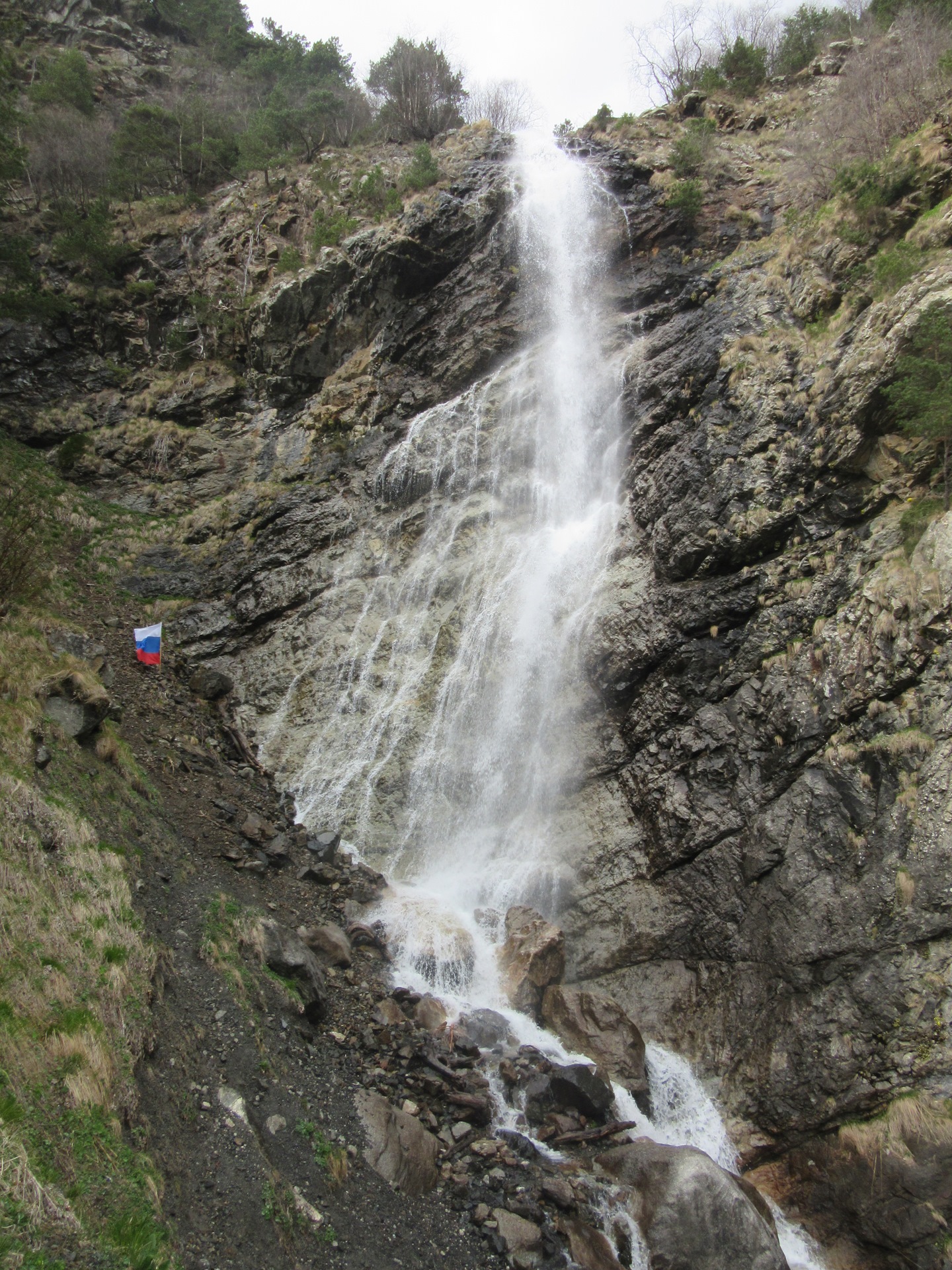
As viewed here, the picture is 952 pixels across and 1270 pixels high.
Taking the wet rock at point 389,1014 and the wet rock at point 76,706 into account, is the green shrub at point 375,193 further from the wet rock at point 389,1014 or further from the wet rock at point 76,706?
the wet rock at point 389,1014

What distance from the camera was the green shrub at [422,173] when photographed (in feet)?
96.2

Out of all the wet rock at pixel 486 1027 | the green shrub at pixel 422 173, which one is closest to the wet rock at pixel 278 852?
the wet rock at pixel 486 1027

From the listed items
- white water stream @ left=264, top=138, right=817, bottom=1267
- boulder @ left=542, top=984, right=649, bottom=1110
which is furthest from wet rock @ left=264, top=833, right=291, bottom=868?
boulder @ left=542, top=984, right=649, bottom=1110

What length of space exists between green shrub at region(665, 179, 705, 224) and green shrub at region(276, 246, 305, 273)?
15.9 metres

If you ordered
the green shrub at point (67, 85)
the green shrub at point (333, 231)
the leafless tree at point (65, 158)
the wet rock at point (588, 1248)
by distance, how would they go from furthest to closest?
the green shrub at point (67, 85), the leafless tree at point (65, 158), the green shrub at point (333, 231), the wet rock at point (588, 1248)

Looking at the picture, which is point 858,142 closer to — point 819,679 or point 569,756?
point 819,679

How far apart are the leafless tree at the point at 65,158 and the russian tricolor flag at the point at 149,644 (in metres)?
29.3

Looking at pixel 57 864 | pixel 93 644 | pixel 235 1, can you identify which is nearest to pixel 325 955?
pixel 57 864

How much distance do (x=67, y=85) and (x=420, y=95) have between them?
19.8 m

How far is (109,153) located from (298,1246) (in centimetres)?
4688

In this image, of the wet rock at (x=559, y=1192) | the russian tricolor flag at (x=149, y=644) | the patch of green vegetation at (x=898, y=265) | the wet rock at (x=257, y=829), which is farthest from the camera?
the russian tricolor flag at (x=149, y=644)

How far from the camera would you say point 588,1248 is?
25.8 feet

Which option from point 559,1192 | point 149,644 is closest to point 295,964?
point 559,1192

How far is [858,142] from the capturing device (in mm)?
17422
